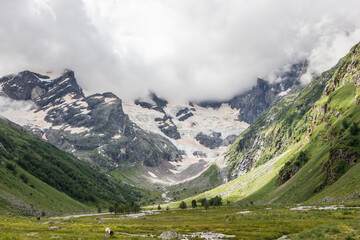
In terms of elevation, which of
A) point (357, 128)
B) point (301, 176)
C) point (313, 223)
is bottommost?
point (313, 223)

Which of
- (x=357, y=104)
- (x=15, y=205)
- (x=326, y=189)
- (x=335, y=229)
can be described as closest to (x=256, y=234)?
(x=335, y=229)

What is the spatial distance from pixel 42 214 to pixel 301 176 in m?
167

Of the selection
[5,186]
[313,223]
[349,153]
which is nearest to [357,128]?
[349,153]

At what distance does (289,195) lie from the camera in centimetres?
15450

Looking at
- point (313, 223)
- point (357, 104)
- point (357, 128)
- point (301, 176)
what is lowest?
point (313, 223)

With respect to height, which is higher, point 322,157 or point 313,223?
point 322,157

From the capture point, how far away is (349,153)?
5138 inches

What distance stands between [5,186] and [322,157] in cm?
20401

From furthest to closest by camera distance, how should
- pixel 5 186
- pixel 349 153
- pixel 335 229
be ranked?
pixel 5 186 < pixel 349 153 < pixel 335 229

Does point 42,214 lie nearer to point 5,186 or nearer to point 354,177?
point 5,186

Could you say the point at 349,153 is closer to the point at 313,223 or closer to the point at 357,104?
the point at 357,104

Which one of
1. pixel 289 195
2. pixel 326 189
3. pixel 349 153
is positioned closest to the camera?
pixel 326 189

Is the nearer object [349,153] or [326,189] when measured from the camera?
[326,189]

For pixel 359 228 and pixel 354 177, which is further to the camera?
pixel 354 177
